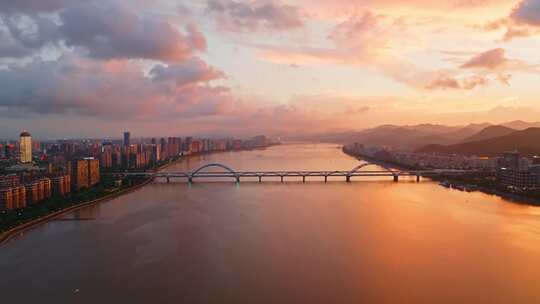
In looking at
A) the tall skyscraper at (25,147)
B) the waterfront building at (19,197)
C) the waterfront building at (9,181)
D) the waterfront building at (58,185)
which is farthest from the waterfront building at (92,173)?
the tall skyscraper at (25,147)

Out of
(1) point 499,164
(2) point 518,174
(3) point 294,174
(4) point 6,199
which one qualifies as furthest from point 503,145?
(4) point 6,199

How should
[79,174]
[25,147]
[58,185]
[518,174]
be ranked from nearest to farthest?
[58,185] → [518,174] → [79,174] → [25,147]

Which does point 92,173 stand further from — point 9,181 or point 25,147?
point 25,147

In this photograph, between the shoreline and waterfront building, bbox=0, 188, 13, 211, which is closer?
the shoreline

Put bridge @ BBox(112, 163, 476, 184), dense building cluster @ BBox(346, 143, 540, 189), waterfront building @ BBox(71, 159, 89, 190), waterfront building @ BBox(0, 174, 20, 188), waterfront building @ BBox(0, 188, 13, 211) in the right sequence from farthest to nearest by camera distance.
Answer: bridge @ BBox(112, 163, 476, 184) < waterfront building @ BBox(71, 159, 89, 190) < dense building cluster @ BBox(346, 143, 540, 189) < waterfront building @ BBox(0, 174, 20, 188) < waterfront building @ BBox(0, 188, 13, 211)

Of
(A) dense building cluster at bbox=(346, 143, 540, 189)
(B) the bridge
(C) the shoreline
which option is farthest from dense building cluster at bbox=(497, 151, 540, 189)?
(C) the shoreline

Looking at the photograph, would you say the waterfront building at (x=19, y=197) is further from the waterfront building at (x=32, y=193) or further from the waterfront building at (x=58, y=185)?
the waterfront building at (x=58, y=185)

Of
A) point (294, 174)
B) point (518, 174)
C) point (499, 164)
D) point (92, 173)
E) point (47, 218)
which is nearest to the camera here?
point (47, 218)

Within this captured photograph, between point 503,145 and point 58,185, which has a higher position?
point 503,145

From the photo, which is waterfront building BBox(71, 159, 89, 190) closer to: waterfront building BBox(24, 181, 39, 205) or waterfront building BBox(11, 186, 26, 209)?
waterfront building BBox(24, 181, 39, 205)
